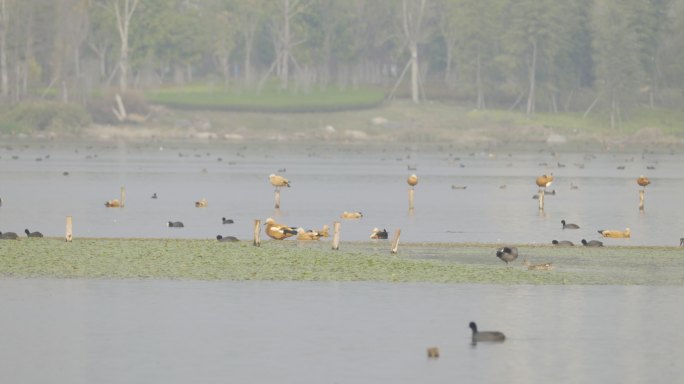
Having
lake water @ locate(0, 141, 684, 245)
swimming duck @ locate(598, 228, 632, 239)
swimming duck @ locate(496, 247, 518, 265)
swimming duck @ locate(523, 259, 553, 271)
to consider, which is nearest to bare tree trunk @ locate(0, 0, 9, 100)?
lake water @ locate(0, 141, 684, 245)

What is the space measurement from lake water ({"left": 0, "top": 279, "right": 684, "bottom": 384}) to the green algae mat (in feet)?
4.66

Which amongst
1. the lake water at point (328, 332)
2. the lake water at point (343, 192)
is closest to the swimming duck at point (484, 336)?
the lake water at point (328, 332)

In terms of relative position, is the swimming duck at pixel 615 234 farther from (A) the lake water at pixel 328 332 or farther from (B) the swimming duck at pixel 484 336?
(B) the swimming duck at pixel 484 336

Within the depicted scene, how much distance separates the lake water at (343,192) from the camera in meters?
63.3

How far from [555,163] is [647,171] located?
15.6 meters

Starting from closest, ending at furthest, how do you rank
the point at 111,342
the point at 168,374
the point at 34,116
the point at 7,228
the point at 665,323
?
the point at 168,374 < the point at 111,342 < the point at 665,323 < the point at 7,228 < the point at 34,116

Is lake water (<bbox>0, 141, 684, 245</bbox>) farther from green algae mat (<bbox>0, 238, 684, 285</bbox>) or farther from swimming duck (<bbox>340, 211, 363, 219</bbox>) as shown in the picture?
green algae mat (<bbox>0, 238, 684, 285</bbox>)

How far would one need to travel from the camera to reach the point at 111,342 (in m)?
32.8

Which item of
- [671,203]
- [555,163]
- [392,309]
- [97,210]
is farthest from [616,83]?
[392,309]

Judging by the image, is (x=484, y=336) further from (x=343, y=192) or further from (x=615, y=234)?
(x=343, y=192)

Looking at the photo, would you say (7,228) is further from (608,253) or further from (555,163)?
(555,163)

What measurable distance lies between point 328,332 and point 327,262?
11.3 m

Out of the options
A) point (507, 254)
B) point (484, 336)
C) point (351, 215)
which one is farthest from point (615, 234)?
point (484, 336)

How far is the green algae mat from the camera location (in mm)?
43125
